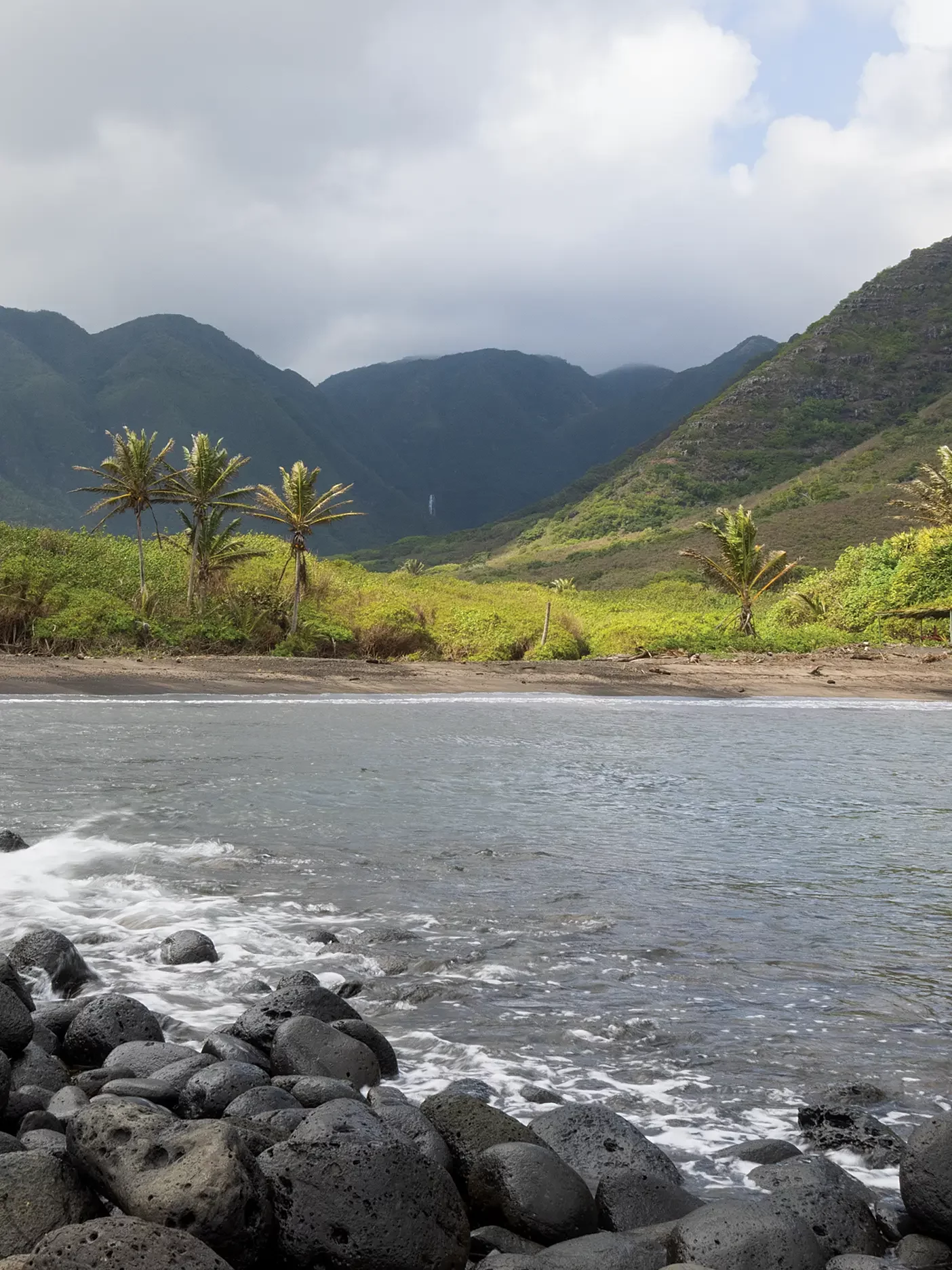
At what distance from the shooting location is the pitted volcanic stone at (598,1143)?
12.8 feet

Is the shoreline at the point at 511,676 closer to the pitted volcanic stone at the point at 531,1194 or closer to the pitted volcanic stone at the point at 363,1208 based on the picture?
the pitted volcanic stone at the point at 531,1194

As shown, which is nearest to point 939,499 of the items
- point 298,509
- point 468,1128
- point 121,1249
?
point 298,509

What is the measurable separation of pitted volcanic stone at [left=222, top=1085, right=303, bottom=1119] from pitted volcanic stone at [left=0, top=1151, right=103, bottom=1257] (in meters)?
0.76

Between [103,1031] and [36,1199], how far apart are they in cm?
188

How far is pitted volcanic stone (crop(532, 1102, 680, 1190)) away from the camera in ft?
12.8

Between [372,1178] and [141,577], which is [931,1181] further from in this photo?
[141,577]

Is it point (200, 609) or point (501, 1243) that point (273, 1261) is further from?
point (200, 609)

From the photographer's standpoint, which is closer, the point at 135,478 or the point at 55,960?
the point at 55,960

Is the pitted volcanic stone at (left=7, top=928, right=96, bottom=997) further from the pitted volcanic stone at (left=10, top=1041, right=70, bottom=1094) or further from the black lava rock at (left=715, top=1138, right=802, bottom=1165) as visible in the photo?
the black lava rock at (left=715, top=1138, right=802, bottom=1165)

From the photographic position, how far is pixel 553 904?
8.01 meters

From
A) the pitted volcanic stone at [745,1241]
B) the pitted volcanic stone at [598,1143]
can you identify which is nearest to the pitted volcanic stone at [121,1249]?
the pitted volcanic stone at [745,1241]

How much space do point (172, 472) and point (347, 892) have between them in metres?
29.3

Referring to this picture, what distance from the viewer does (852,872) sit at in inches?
366

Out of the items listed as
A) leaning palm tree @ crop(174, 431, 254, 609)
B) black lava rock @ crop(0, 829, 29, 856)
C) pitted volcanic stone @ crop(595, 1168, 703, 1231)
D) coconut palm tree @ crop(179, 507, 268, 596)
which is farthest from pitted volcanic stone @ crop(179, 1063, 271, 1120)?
coconut palm tree @ crop(179, 507, 268, 596)
